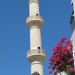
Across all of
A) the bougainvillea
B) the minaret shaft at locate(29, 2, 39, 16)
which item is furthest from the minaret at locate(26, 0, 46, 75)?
the bougainvillea

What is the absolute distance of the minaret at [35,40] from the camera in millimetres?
25797

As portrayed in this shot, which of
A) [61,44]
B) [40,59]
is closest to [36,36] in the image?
[40,59]

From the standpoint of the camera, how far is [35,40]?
26.6 meters

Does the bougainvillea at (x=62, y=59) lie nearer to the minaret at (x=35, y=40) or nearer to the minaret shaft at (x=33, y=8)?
the minaret at (x=35, y=40)

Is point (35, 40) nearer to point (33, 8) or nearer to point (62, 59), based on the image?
point (33, 8)

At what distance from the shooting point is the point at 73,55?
1334 centimetres

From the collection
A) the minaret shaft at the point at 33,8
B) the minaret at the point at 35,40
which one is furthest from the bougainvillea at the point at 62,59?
the minaret shaft at the point at 33,8

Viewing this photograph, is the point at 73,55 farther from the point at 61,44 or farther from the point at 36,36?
the point at 36,36

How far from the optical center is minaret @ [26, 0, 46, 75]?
25797mm

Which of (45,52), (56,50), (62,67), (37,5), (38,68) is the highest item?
(37,5)

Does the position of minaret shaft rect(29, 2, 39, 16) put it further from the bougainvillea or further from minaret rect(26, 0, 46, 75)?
the bougainvillea

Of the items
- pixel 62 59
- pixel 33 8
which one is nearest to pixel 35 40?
pixel 33 8

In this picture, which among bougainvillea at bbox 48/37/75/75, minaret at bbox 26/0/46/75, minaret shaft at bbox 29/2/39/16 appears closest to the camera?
bougainvillea at bbox 48/37/75/75

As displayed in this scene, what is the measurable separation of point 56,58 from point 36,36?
44.7 feet
